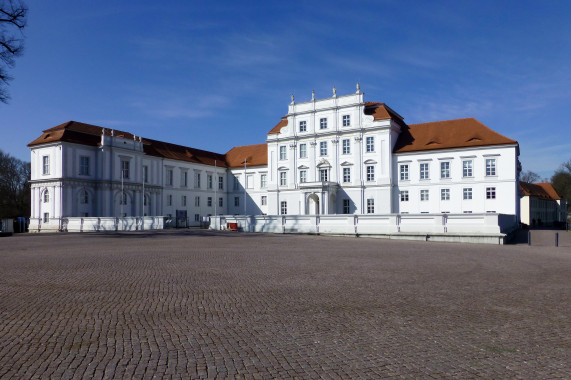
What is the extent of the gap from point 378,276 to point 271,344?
21.2 feet

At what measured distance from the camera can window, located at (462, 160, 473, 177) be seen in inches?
1925

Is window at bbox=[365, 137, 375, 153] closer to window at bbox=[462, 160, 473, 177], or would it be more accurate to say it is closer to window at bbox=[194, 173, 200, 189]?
window at bbox=[462, 160, 473, 177]

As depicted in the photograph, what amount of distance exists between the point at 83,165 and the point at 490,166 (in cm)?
4469

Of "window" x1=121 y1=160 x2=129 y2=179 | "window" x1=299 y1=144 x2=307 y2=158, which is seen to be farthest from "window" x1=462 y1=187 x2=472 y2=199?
"window" x1=121 y1=160 x2=129 y2=179

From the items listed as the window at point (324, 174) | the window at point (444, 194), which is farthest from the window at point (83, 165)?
the window at point (444, 194)

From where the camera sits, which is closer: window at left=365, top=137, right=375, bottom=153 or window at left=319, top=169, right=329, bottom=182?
window at left=365, top=137, right=375, bottom=153

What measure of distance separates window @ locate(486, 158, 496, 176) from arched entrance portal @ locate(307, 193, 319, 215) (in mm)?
19058

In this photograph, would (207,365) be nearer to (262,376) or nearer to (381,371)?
(262,376)

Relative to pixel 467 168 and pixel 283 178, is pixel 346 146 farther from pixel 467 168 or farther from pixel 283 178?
pixel 467 168

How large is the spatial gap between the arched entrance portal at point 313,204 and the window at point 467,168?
16.7 meters

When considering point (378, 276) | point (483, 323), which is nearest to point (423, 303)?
point (483, 323)

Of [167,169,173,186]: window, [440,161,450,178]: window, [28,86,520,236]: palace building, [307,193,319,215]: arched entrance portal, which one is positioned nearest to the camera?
[28,86,520,236]: palace building

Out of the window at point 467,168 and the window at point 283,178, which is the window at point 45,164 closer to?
the window at point 283,178

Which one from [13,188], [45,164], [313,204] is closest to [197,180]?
[313,204]
